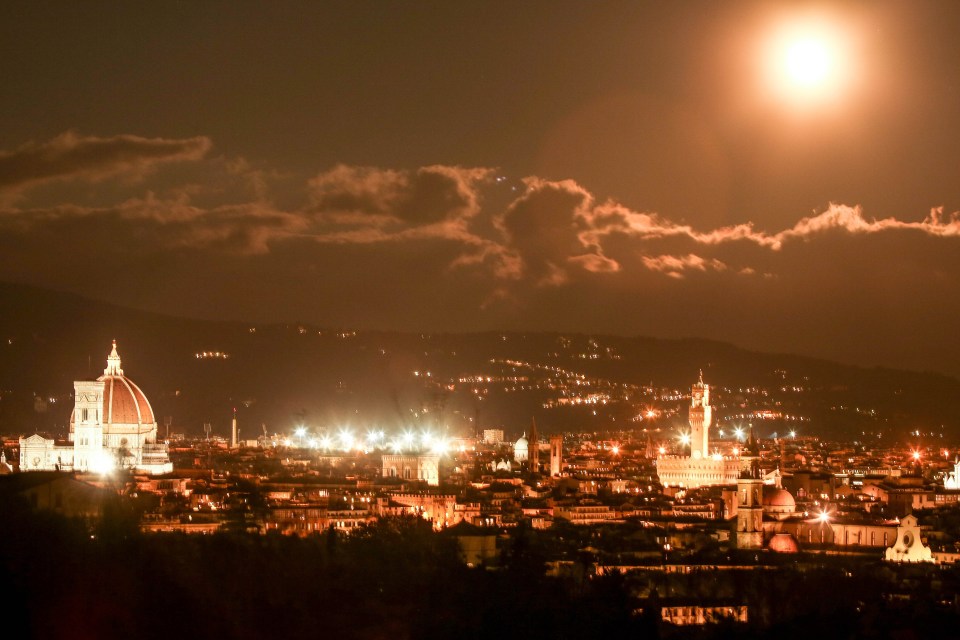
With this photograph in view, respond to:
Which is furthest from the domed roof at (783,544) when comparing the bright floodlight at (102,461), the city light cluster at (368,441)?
the city light cluster at (368,441)

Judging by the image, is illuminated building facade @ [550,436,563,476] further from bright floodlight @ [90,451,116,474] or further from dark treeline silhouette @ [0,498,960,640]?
dark treeline silhouette @ [0,498,960,640]

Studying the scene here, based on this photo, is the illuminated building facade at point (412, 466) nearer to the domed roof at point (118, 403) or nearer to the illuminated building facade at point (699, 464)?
the illuminated building facade at point (699, 464)

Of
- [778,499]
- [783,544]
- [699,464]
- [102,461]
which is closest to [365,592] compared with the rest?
[783,544]

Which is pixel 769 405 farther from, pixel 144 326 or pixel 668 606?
pixel 668 606

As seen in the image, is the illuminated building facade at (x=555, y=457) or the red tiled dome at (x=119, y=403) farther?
the illuminated building facade at (x=555, y=457)

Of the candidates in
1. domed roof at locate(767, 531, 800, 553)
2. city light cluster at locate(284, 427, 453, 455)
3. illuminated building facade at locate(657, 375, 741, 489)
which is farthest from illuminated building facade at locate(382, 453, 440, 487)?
domed roof at locate(767, 531, 800, 553)

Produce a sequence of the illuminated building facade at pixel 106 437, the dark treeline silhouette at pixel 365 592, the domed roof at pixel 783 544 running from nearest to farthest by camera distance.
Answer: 1. the dark treeline silhouette at pixel 365 592
2. the domed roof at pixel 783 544
3. the illuminated building facade at pixel 106 437

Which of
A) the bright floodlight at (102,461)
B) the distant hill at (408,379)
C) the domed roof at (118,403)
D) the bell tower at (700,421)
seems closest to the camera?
the bright floodlight at (102,461)
